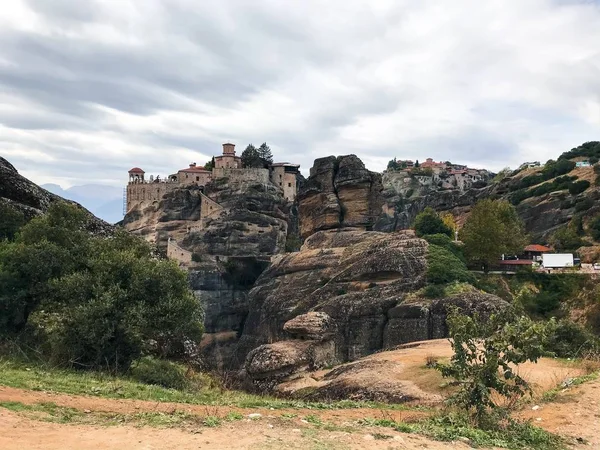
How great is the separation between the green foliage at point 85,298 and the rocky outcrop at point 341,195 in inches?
1211

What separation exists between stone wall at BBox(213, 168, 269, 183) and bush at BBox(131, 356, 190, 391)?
69.7 metres

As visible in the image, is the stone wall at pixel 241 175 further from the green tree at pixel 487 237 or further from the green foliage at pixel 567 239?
the green foliage at pixel 567 239

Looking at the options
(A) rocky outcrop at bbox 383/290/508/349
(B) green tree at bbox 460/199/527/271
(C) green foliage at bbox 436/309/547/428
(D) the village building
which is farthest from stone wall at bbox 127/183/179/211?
(C) green foliage at bbox 436/309/547/428

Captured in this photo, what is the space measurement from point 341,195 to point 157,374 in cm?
3607

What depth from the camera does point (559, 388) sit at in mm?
13477

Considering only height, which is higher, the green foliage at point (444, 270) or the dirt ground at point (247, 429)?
the green foliage at point (444, 270)

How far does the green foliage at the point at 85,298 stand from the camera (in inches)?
604

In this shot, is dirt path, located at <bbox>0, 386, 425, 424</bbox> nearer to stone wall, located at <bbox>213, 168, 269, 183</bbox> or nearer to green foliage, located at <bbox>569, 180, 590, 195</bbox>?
green foliage, located at <bbox>569, 180, 590, 195</bbox>

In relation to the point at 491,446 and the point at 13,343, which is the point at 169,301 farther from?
the point at 491,446

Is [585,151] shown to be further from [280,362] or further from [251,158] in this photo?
[280,362]

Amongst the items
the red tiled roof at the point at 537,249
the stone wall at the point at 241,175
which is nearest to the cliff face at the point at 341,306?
the red tiled roof at the point at 537,249

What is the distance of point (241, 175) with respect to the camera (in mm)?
86188

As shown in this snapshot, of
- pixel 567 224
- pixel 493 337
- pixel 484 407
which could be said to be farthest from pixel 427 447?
pixel 567 224

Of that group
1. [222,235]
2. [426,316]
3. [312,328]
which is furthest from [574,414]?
[222,235]
